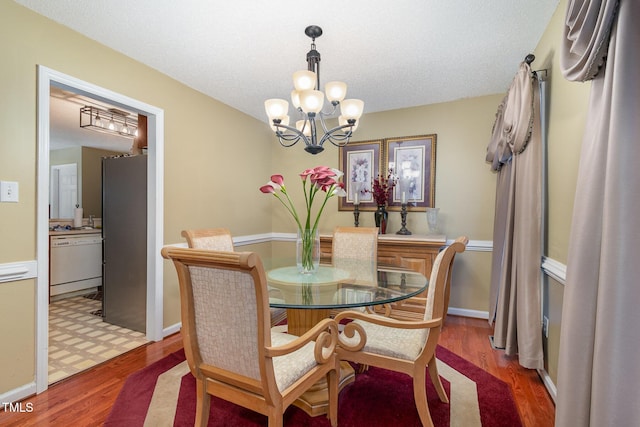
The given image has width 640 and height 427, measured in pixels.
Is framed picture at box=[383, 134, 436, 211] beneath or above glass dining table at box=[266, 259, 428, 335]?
above

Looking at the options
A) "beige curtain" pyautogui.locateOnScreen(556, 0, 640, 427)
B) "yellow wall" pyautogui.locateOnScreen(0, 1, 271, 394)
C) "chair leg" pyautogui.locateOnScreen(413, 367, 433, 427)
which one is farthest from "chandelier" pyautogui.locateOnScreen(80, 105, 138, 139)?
"beige curtain" pyautogui.locateOnScreen(556, 0, 640, 427)

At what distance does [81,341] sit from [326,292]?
2441 mm

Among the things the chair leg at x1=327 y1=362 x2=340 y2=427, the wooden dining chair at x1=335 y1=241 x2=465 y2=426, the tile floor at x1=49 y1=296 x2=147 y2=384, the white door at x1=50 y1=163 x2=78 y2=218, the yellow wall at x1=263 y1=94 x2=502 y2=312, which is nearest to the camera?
the wooden dining chair at x1=335 y1=241 x2=465 y2=426

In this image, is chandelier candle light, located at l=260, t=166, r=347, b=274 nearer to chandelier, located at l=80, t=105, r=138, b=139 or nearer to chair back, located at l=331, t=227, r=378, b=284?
chair back, located at l=331, t=227, r=378, b=284

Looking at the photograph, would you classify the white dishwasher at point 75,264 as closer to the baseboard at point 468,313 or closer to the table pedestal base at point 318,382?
the table pedestal base at point 318,382

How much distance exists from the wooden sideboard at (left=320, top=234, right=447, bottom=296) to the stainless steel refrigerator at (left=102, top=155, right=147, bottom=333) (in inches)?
68.8

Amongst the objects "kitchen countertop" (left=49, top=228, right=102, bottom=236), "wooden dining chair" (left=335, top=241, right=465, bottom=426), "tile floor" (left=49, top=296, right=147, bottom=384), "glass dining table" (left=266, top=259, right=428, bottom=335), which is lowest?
"tile floor" (left=49, top=296, right=147, bottom=384)

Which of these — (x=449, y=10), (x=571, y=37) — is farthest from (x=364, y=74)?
(x=571, y=37)

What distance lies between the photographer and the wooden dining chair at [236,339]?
3.65 ft

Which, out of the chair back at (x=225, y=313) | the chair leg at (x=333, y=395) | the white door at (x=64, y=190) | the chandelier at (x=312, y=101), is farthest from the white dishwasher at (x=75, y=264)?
the chair leg at (x=333, y=395)

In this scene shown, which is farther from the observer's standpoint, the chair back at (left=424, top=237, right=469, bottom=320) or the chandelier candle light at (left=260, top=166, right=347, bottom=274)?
the chandelier candle light at (left=260, top=166, right=347, bottom=274)

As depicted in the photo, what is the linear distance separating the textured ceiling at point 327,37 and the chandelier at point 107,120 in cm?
165

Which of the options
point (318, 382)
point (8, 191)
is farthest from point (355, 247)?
point (8, 191)

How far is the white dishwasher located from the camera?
3867 millimetres
